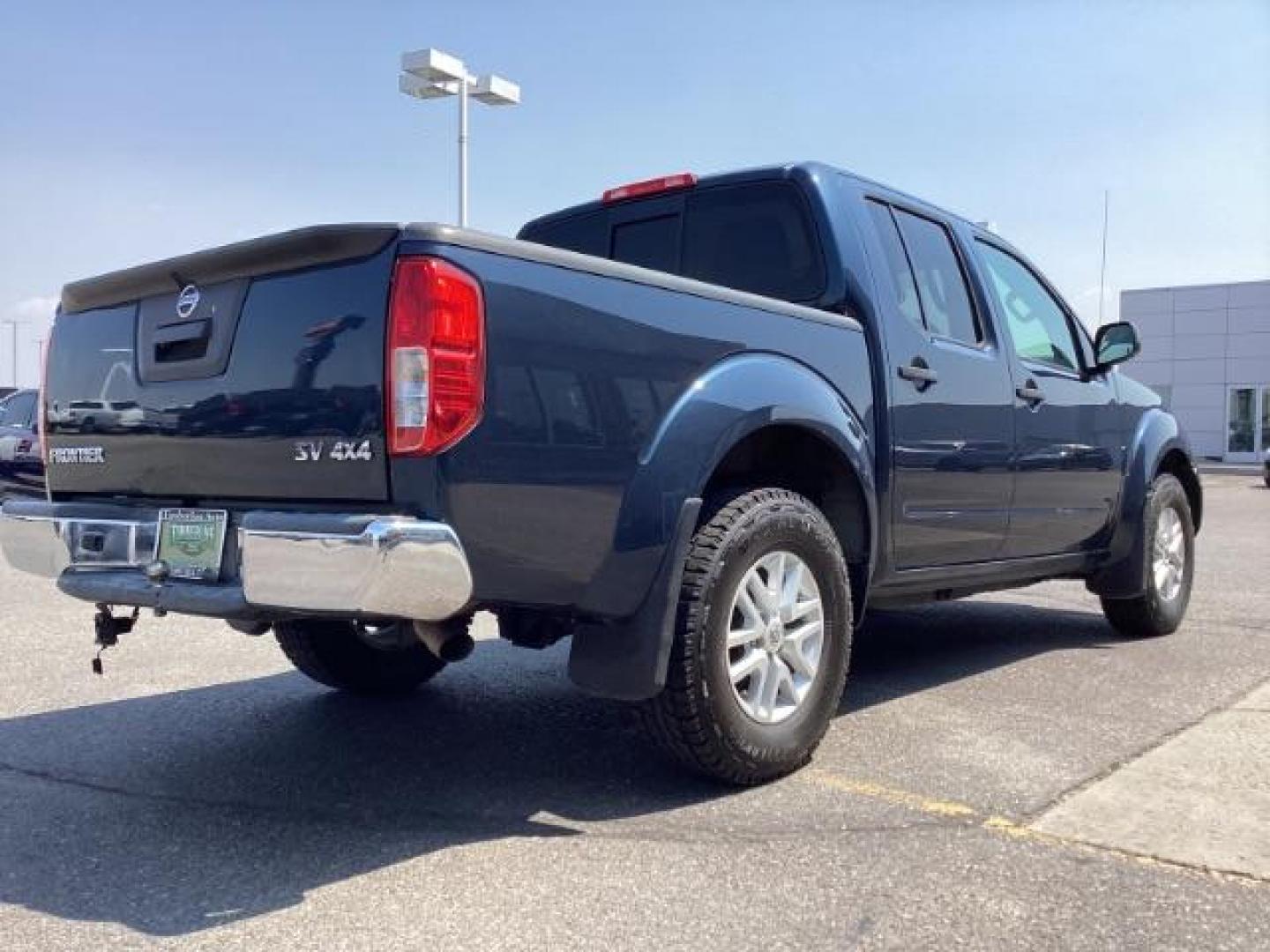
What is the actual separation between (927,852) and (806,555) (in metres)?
1.02

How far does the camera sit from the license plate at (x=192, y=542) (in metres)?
3.12

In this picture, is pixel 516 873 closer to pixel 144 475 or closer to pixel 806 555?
pixel 806 555

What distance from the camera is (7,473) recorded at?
13.7 meters

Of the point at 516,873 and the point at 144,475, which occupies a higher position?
the point at 144,475

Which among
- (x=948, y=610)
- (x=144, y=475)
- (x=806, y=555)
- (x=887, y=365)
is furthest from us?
(x=948, y=610)

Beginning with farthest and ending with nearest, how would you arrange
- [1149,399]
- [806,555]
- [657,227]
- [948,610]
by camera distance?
[948,610], [1149,399], [657,227], [806,555]

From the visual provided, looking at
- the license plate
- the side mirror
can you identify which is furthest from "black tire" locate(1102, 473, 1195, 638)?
the license plate

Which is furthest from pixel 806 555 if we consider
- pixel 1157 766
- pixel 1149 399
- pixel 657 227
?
pixel 1149 399

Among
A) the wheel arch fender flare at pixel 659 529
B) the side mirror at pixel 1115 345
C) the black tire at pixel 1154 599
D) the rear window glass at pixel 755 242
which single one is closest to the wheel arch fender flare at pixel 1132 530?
the black tire at pixel 1154 599

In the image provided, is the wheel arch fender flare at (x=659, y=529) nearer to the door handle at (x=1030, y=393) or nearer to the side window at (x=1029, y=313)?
the door handle at (x=1030, y=393)

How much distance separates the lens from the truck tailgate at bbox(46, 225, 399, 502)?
2.86 m

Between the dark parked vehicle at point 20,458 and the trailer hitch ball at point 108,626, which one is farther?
the dark parked vehicle at point 20,458

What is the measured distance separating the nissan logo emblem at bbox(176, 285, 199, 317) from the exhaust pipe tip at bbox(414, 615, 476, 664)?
116cm

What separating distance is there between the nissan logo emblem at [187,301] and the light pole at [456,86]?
1194 centimetres
